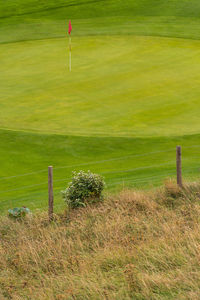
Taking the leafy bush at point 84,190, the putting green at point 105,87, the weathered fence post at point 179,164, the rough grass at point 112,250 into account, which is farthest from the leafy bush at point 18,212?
the putting green at point 105,87

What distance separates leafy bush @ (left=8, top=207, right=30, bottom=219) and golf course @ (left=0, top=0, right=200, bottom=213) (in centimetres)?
74

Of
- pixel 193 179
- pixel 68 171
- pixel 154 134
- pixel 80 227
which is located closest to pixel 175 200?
pixel 193 179

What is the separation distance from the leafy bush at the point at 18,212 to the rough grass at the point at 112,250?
0.61 feet

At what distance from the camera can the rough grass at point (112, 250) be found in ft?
25.4

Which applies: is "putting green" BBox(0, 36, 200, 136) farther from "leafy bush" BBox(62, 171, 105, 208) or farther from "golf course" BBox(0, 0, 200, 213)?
"leafy bush" BBox(62, 171, 105, 208)

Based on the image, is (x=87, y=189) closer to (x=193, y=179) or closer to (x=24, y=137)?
(x=193, y=179)

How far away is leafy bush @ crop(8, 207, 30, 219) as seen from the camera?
36.8ft

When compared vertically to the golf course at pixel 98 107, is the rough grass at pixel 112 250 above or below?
below

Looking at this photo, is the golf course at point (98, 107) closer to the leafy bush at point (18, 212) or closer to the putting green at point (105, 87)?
the putting green at point (105, 87)

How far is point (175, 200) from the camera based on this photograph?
11.6 metres

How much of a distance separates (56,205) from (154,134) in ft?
15.9

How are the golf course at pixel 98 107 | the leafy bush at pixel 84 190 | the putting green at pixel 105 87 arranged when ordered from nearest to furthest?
1. the leafy bush at pixel 84 190
2. the golf course at pixel 98 107
3. the putting green at pixel 105 87

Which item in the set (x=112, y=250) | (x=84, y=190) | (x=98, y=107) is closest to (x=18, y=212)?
(x=84, y=190)

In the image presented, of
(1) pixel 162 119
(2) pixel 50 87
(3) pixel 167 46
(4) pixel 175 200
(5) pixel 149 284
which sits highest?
(3) pixel 167 46
